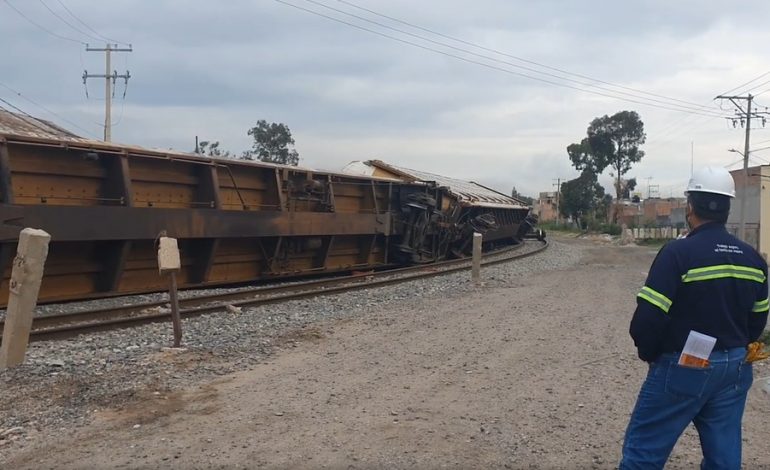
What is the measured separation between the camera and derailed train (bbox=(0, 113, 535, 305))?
10.1 meters

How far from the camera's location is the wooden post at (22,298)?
20.9 ft

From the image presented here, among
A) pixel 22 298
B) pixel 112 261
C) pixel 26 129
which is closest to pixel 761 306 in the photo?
pixel 22 298

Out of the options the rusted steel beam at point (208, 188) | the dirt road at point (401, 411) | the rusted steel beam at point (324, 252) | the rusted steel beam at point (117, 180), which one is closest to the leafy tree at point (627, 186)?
the rusted steel beam at point (324, 252)

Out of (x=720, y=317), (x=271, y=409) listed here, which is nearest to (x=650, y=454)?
(x=720, y=317)

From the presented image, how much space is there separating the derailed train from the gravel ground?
2.82ft

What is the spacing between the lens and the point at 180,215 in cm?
1168

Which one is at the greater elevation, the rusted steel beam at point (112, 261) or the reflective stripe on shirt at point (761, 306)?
the reflective stripe on shirt at point (761, 306)

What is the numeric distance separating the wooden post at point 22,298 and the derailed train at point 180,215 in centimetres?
327

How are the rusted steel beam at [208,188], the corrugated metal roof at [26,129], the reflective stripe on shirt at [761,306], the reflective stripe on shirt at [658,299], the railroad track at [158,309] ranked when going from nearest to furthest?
the reflective stripe on shirt at [658,299] < the reflective stripe on shirt at [761,306] < the railroad track at [158,309] < the corrugated metal roof at [26,129] < the rusted steel beam at [208,188]

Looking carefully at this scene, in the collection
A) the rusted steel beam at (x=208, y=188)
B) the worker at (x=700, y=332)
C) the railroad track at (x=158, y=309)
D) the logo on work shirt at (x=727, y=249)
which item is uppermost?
the rusted steel beam at (x=208, y=188)

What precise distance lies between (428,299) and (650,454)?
9.16 metres

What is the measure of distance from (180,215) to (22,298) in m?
5.34

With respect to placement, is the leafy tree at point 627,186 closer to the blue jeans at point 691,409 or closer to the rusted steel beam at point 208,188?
the rusted steel beam at point 208,188

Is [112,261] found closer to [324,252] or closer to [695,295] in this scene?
[324,252]
